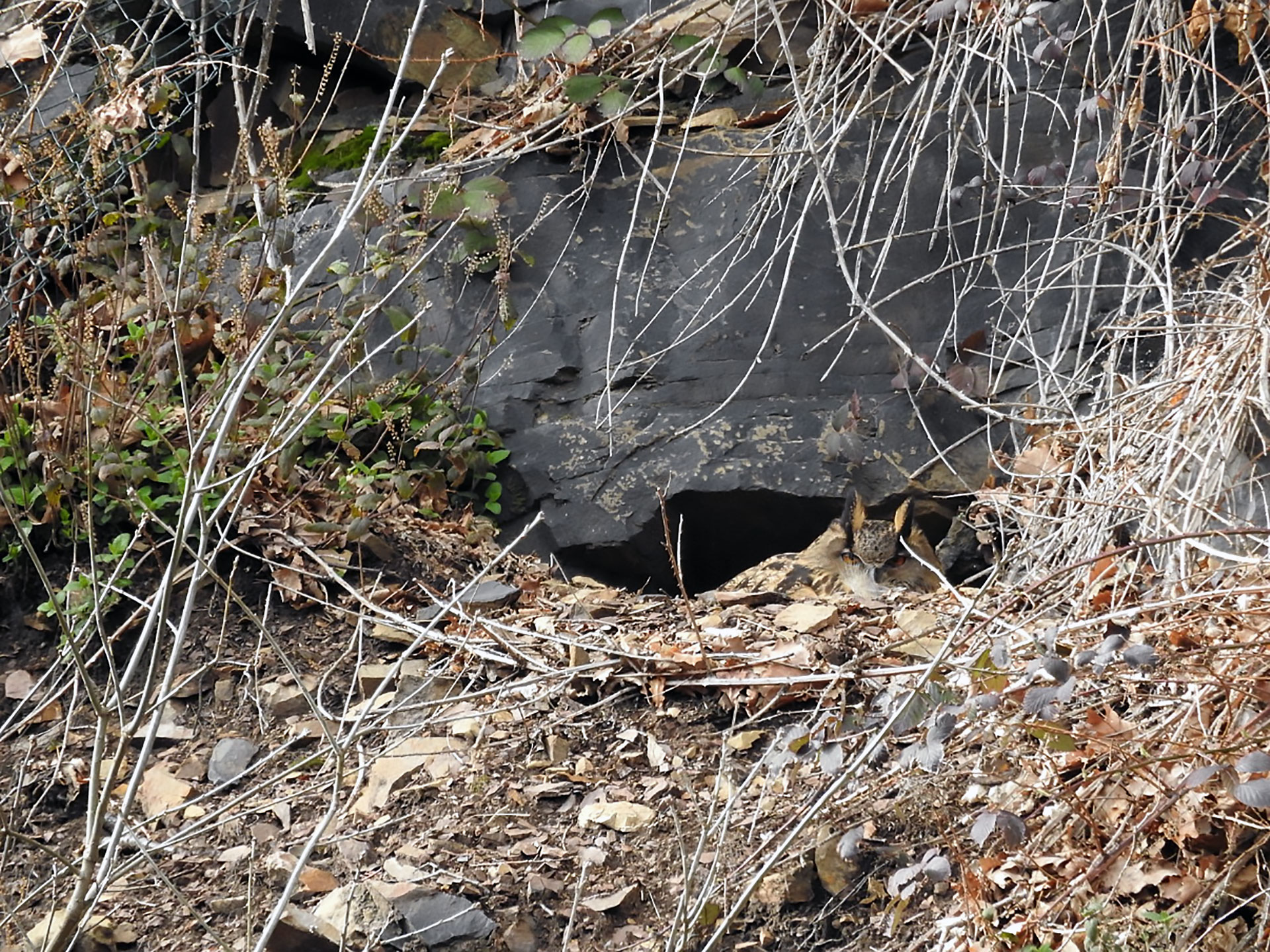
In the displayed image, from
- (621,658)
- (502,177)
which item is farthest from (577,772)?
(502,177)

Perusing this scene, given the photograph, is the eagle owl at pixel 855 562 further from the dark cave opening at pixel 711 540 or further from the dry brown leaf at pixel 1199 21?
the dry brown leaf at pixel 1199 21

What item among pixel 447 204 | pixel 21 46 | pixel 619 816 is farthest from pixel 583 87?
pixel 619 816

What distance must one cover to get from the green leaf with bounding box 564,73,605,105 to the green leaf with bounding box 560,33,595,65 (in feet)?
0.95

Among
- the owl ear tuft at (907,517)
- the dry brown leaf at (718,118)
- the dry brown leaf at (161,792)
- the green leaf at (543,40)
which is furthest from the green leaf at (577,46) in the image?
the dry brown leaf at (161,792)

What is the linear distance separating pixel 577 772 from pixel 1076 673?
127cm

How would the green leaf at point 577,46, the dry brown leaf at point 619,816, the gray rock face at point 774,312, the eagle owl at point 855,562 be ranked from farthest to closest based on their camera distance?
the gray rock face at point 774,312
the eagle owl at point 855,562
the green leaf at point 577,46
the dry brown leaf at point 619,816

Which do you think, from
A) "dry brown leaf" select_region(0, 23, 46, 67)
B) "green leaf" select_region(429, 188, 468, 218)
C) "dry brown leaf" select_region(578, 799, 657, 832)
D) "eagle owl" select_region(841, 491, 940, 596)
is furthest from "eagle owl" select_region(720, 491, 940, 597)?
"dry brown leaf" select_region(0, 23, 46, 67)

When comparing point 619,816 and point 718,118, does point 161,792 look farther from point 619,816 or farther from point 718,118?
point 718,118

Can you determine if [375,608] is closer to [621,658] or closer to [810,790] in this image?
[621,658]

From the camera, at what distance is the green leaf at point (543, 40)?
12.5 feet

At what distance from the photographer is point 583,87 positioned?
13.7 ft

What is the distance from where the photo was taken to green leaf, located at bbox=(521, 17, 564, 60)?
382cm

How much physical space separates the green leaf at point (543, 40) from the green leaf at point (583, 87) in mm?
267

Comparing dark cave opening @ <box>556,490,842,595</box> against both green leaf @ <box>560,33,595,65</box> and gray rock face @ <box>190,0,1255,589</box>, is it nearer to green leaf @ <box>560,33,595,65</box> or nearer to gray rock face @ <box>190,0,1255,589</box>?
gray rock face @ <box>190,0,1255,589</box>
